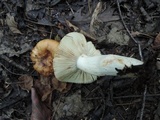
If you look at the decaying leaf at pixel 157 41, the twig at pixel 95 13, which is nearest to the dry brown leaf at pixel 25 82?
the twig at pixel 95 13

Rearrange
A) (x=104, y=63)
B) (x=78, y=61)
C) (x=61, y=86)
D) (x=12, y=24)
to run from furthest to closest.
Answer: (x=12, y=24) < (x=61, y=86) < (x=78, y=61) < (x=104, y=63)

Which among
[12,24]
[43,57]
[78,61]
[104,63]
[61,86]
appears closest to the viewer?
[104,63]

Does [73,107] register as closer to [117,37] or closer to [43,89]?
[43,89]

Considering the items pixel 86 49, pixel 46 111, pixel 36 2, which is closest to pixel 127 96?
pixel 86 49

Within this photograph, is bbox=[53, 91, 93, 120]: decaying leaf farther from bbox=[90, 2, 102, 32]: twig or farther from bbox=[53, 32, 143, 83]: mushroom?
bbox=[90, 2, 102, 32]: twig

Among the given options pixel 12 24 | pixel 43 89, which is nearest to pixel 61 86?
pixel 43 89

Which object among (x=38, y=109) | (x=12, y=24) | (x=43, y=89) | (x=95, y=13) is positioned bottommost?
(x=38, y=109)

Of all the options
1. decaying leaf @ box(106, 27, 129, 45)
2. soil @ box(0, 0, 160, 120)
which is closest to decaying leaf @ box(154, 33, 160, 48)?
soil @ box(0, 0, 160, 120)

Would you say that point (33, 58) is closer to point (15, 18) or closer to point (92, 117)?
point (15, 18)
